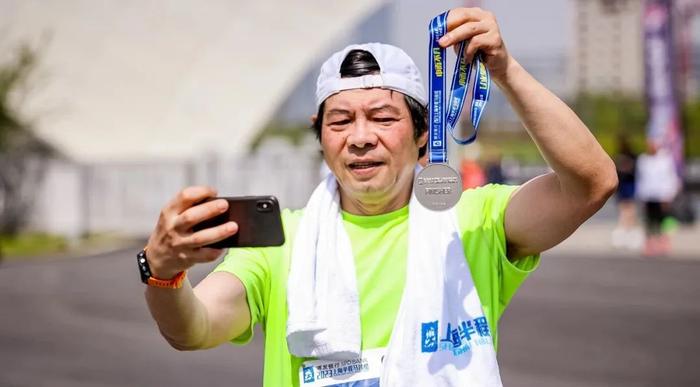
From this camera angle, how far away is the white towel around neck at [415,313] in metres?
1.86

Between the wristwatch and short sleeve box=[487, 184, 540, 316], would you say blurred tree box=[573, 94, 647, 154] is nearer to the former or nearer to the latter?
short sleeve box=[487, 184, 540, 316]

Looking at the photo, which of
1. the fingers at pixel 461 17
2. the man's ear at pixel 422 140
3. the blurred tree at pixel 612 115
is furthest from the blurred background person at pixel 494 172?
the blurred tree at pixel 612 115

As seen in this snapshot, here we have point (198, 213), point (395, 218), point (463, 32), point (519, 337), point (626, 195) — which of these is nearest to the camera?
point (198, 213)

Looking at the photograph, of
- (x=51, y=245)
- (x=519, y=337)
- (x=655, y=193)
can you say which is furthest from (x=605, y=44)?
(x=519, y=337)

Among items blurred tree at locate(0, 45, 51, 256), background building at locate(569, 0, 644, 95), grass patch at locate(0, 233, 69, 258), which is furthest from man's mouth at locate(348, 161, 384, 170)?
background building at locate(569, 0, 644, 95)

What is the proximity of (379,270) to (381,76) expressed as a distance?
43 cm

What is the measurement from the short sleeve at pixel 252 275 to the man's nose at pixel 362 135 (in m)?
0.35

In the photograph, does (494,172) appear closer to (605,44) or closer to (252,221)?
(252,221)

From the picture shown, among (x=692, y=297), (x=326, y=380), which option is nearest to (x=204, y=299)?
(x=326, y=380)

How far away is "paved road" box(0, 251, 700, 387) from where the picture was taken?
593 centimetres

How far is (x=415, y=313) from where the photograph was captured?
1.87 metres

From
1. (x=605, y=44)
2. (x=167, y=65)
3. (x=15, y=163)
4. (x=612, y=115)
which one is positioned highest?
(x=605, y=44)

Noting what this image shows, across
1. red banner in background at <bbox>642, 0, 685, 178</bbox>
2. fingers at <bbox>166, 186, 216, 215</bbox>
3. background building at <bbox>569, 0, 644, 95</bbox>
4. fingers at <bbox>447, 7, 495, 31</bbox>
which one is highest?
background building at <bbox>569, 0, 644, 95</bbox>

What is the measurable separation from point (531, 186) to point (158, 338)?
589 cm
